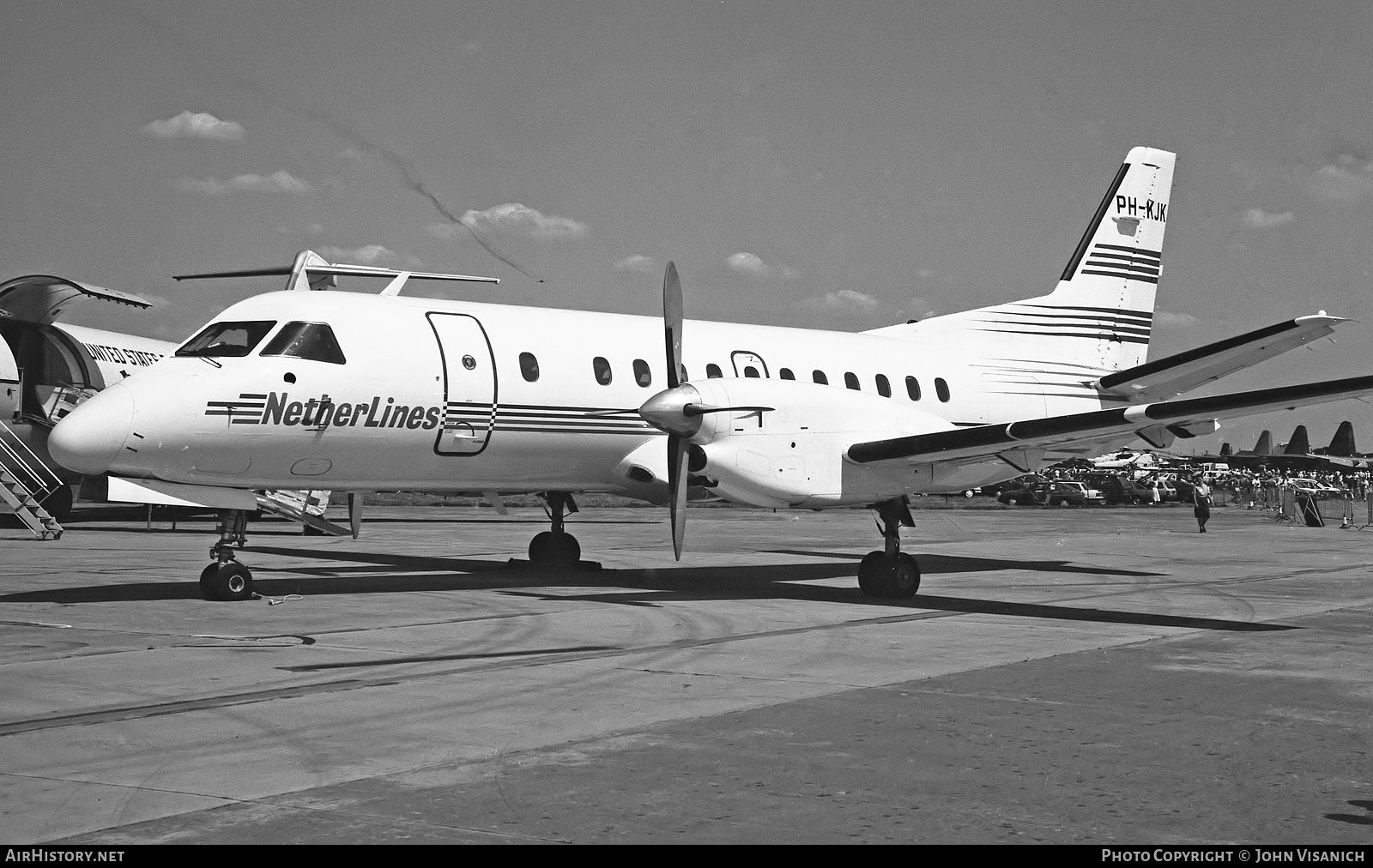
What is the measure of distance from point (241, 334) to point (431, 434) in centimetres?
228

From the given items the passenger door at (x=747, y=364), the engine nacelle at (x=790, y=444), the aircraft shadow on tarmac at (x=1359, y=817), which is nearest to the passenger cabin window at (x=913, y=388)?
the passenger door at (x=747, y=364)

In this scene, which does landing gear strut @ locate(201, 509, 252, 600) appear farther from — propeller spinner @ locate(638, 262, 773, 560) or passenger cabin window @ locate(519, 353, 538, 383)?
propeller spinner @ locate(638, 262, 773, 560)

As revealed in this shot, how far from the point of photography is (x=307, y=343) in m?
13.9

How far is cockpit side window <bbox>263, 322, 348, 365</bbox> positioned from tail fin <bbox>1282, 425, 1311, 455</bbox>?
9002cm

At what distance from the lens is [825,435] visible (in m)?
14.8

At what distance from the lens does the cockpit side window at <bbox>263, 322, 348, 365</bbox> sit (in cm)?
1378

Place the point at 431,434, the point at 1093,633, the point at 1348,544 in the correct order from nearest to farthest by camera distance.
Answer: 1. the point at 1093,633
2. the point at 431,434
3. the point at 1348,544

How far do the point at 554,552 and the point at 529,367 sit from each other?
170 inches

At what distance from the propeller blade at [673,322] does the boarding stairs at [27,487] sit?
48.1ft

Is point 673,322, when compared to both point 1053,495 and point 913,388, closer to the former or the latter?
point 913,388

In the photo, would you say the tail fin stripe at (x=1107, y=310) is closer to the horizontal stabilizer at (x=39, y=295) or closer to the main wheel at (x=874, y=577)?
the main wheel at (x=874, y=577)
